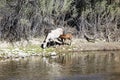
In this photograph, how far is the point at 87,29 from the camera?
153 feet

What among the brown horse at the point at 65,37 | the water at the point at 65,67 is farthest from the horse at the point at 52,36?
the water at the point at 65,67

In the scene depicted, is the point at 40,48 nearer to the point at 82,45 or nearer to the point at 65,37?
the point at 65,37

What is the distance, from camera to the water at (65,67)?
2748 cm

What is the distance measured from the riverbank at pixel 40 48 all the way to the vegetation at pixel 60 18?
3.17ft

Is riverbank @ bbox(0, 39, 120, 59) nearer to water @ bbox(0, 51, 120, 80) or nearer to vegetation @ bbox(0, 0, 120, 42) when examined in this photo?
vegetation @ bbox(0, 0, 120, 42)

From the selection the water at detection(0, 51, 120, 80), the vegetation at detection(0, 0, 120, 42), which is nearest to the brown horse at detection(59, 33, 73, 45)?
the vegetation at detection(0, 0, 120, 42)

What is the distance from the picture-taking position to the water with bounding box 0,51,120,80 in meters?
27.5

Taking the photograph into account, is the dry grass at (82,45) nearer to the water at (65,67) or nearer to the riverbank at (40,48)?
the riverbank at (40,48)

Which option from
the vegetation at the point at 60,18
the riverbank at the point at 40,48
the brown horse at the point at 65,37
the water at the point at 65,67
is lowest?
the water at the point at 65,67

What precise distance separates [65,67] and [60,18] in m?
15.7

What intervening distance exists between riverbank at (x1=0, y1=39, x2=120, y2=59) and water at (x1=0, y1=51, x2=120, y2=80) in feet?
5.17

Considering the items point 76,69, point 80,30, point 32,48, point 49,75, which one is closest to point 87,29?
point 80,30

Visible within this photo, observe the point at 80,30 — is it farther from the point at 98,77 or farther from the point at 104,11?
the point at 98,77

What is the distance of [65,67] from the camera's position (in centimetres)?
3197
